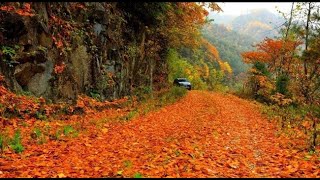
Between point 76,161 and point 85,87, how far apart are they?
755cm

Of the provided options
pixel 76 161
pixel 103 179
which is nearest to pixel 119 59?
pixel 76 161

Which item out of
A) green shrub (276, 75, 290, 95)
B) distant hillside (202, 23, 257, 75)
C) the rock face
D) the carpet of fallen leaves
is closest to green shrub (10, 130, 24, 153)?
the carpet of fallen leaves

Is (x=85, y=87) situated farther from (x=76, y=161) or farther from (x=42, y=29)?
(x=76, y=161)

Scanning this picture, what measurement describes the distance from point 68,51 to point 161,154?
7.34 metres

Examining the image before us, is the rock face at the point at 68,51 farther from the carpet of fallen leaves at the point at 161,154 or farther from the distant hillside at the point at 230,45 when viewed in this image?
the distant hillside at the point at 230,45

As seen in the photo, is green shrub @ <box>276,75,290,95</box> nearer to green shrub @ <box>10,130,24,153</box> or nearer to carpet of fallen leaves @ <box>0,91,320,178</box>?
carpet of fallen leaves @ <box>0,91,320,178</box>

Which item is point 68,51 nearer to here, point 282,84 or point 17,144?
point 17,144

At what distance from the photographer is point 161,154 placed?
716 centimetres

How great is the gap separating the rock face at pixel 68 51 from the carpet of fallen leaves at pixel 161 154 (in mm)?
1982

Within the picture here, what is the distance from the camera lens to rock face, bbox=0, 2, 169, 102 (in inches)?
413

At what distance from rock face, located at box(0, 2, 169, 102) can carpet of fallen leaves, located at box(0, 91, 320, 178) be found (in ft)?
6.50

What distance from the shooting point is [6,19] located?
10.4 metres

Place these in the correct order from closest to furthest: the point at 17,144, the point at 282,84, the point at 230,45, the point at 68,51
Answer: the point at 17,144, the point at 68,51, the point at 282,84, the point at 230,45

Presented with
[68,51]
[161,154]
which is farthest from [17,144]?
[68,51]
